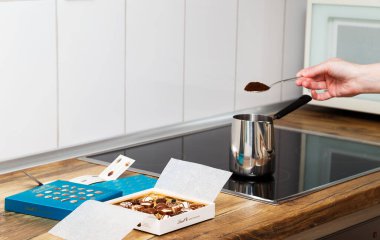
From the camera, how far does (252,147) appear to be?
180 centimetres

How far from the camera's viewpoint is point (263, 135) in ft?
5.89

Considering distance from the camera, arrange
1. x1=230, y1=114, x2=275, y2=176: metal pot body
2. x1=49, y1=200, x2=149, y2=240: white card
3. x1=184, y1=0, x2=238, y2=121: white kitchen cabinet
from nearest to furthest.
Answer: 1. x1=49, y1=200, x2=149, y2=240: white card
2. x1=230, y1=114, x2=275, y2=176: metal pot body
3. x1=184, y1=0, x2=238, y2=121: white kitchen cabinet

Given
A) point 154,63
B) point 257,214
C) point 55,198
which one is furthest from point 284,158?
point 55,198

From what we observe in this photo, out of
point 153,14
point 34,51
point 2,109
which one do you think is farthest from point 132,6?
point 2,109

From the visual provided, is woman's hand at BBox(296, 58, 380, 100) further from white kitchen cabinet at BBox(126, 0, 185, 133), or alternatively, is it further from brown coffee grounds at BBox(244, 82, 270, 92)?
white kitchen cabinet at BBox(126, 0, 185, 133)

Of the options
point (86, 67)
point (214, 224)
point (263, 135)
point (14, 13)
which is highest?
point (14, 13)

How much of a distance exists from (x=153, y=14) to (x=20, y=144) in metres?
0.54

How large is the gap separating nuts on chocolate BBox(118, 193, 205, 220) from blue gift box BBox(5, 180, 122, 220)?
0.19 ft

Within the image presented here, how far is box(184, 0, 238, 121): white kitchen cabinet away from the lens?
2270 mm

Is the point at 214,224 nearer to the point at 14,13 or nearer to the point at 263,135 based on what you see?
the point at 263,135

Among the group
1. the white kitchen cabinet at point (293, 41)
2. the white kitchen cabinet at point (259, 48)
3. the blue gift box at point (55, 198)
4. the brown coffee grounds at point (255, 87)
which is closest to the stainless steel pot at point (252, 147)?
the brown coffee grounds at point (255, 87)

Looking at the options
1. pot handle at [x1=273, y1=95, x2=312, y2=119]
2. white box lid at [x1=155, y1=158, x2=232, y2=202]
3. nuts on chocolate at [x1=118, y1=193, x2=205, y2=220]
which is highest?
pot handle at [x1=273, y1=95, x2=312, y2=119]

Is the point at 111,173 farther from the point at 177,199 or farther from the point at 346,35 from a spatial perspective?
the point at 346,35

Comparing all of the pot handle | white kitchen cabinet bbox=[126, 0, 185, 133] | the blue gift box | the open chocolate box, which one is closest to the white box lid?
the open chocolate box
